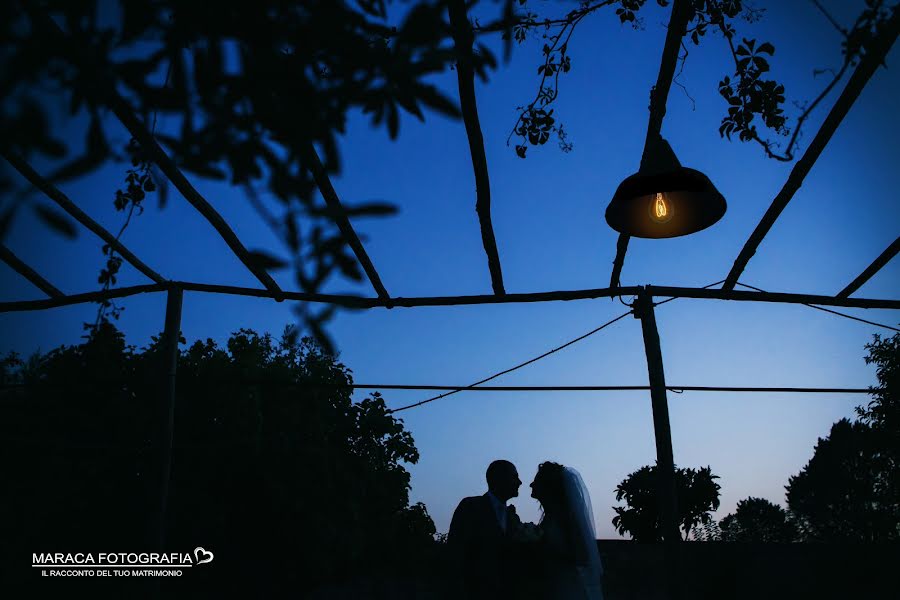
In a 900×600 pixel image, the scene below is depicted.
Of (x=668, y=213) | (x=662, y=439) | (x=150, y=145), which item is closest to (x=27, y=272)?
(x=150, y=145)

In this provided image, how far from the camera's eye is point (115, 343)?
1911 cm

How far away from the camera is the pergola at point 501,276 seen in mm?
3068

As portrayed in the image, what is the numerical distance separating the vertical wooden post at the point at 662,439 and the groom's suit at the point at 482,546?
1.21 m

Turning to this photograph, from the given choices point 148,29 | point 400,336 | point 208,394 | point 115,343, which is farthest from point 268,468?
point 148,29

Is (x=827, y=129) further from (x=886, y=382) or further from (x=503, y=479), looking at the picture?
(x=886, y=382)

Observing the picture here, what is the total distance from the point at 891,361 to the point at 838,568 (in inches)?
865

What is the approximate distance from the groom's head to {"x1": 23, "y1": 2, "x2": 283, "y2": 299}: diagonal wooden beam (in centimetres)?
238

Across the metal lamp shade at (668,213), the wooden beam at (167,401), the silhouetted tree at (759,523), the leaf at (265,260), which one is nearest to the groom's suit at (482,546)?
the wooden beam at (167,401)

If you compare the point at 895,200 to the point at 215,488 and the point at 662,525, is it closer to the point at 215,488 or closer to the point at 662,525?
the point at 662,525

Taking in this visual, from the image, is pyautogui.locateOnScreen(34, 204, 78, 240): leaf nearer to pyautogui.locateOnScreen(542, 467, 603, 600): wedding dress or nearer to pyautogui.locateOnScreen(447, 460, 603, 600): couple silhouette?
pyautogui.locateOnScreen(447, 460, 603, 600): couple silhouette

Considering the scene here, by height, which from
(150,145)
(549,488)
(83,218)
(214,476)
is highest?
(214,476)

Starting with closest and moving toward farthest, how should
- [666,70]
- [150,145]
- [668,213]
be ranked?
1. [150,145]
2. [666,70]
3. [668,213]

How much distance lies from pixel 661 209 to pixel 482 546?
295cm

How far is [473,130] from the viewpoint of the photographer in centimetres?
324
